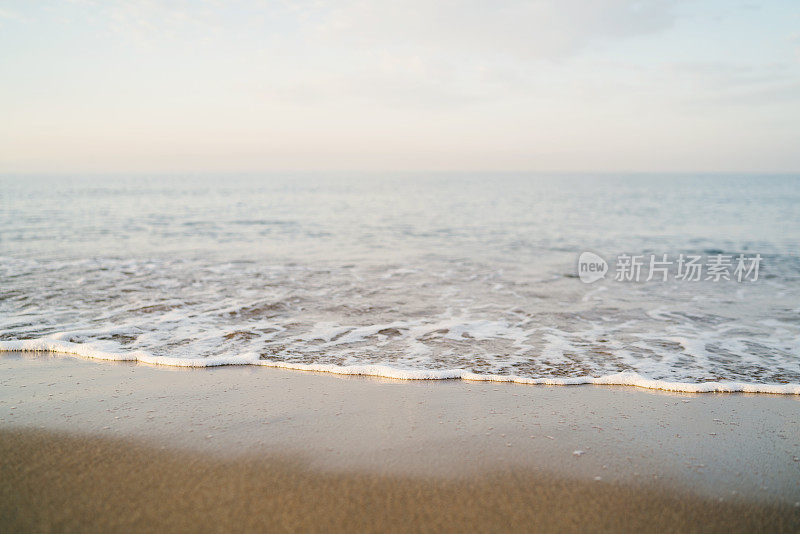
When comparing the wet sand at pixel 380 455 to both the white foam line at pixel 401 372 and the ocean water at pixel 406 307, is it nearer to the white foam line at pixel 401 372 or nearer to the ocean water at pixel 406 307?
the white foam line at pixel 401 372

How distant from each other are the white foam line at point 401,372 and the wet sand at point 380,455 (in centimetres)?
14

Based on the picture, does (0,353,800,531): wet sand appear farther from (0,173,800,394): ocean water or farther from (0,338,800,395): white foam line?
(0,173,800,394): ocean water

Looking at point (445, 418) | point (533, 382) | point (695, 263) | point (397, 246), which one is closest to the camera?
point (445, 418)

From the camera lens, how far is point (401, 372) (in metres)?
4.71

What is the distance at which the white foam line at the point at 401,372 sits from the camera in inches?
176

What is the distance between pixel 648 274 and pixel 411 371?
26.4ft

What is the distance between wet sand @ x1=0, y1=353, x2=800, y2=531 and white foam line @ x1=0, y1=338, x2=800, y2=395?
0.14 meters

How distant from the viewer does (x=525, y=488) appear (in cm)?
281

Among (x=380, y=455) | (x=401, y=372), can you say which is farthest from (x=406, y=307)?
(x=380, y=455)

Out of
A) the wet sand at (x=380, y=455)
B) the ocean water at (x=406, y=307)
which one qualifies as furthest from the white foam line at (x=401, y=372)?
the wet sand at (x=380, y=455)

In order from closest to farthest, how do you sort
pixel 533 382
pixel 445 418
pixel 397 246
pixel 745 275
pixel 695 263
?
pixel 445 418
pixel 533 382
pixel 745 275
pixel 695 263
pixel 397 246

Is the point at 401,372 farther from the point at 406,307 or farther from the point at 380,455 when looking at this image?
the point at 406,307

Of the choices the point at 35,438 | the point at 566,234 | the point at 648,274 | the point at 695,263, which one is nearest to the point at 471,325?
the point at 35,438

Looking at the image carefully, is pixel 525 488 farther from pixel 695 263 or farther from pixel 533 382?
pixel 695 263
